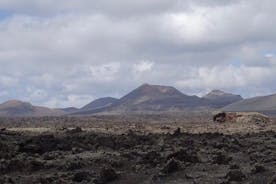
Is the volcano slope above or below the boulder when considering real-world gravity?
below

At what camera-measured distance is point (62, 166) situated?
82.4ft

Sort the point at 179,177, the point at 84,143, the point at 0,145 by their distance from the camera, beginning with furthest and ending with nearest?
the point at 84,143 → the point at 0,145 → the point at 179,177

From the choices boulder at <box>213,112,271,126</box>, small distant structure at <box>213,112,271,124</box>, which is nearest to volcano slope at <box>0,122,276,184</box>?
boulder at <box>213,112,271,126</box>

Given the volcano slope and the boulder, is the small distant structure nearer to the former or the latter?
the boulder

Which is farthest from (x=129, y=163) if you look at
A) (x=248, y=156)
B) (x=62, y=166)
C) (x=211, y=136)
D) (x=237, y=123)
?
(x=237, y=123)

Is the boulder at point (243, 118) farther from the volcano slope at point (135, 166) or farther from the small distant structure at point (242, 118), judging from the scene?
the volcano slope at point (135, 166)

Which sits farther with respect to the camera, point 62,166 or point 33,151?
point 33,151

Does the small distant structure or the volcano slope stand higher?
the small distant structure

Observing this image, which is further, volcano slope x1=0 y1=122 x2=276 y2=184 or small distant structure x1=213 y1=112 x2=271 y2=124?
small distant structure x1=213 y1=112 x2=271 y2=124

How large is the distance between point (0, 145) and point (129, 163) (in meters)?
10.3

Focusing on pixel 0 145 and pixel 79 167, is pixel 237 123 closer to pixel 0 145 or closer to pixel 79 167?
pixel 0 145

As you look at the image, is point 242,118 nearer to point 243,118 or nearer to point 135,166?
point 243,118

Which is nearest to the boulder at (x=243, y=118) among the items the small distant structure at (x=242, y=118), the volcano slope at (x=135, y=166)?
the small distant structure at (x=242, y=118)

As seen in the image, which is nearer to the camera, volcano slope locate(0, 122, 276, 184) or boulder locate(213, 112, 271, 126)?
volcano slope locate(0, 122, 276, 184)
